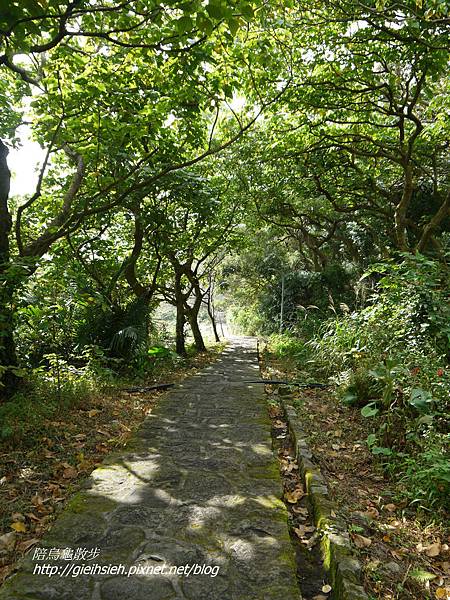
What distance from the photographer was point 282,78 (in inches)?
253

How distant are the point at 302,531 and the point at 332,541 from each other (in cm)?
43

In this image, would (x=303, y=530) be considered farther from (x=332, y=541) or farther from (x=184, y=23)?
(x=184, y=23)

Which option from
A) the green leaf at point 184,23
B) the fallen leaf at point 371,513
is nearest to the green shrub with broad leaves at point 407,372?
the fallen leaf at point 371,513

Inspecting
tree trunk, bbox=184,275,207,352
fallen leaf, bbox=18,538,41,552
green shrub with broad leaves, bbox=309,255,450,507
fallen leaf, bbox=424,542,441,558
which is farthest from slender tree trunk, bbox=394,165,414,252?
fallen leaf, bbox=18,538,41,552

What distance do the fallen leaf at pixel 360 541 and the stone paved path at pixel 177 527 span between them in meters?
0.41

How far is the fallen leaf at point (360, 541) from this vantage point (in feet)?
7.62

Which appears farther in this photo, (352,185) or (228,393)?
(352,185)

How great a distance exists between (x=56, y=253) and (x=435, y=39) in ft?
20.8

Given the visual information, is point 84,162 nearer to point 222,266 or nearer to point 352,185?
point 352,185

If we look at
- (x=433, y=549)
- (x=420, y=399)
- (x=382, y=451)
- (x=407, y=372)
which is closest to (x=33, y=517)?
(x=433, y=549)

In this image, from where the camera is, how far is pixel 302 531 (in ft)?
8.56

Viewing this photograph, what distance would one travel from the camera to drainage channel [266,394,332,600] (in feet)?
6.86

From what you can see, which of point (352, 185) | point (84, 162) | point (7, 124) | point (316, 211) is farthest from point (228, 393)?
point (316, 211)

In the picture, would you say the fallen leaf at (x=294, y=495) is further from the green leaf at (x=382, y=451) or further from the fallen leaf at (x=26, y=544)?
the fallen leaf at (x=26, y=544)
